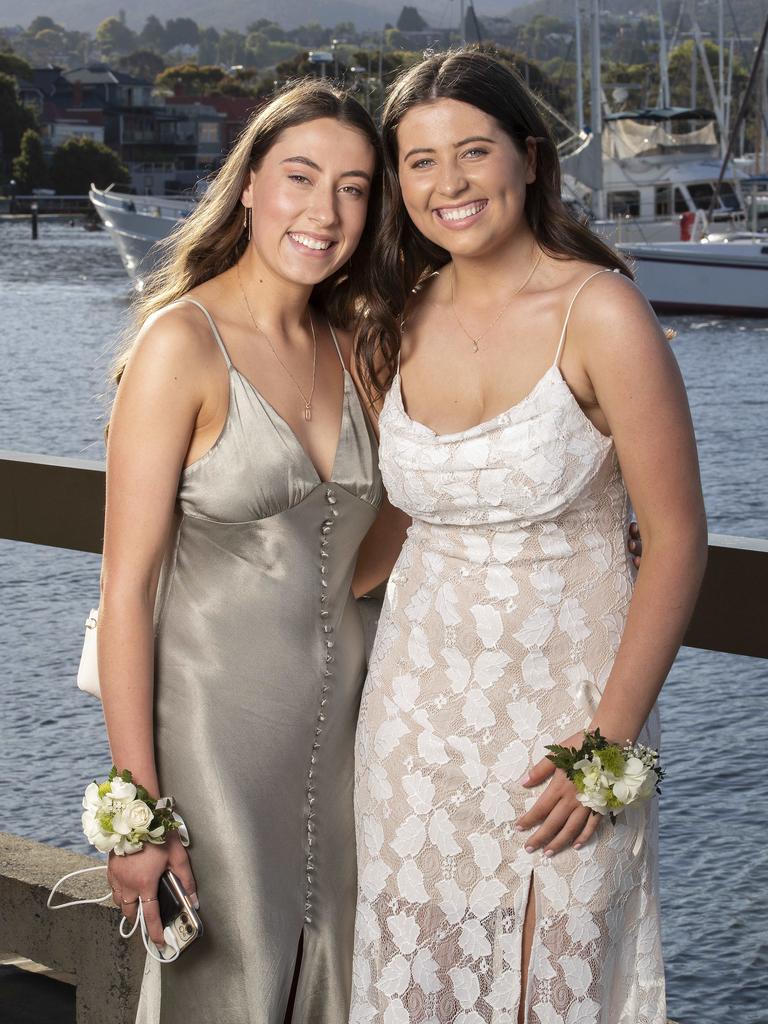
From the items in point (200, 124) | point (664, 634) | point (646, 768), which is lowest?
point (646, 768)

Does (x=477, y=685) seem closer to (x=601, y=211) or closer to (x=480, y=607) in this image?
(x=480, y=607)

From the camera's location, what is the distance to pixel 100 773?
5184 millimetres

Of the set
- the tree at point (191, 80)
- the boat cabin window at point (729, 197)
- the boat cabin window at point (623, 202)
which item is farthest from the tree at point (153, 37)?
the boat cabin window at point (623, 202)

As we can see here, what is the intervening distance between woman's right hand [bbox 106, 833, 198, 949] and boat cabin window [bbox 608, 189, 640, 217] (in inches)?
1369

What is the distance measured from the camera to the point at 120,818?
1767 millimetres

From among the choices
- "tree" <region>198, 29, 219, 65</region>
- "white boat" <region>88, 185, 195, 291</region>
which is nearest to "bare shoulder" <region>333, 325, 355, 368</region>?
"white boat" <region>88, 185, 195, 291</region>

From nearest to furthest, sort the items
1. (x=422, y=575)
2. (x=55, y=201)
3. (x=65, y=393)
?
1. (x=422, y=575)
2. (x=65, y=393)
3. (x=55, y=201)

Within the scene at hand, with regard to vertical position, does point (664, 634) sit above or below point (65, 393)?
above

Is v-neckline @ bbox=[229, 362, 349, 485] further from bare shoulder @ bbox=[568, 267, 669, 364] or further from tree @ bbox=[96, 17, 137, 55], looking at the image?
tree @ bbox=[96, 17, 137, 55]

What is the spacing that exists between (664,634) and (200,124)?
259 feet

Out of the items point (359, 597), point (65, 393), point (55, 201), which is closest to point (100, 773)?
point (359, 597)

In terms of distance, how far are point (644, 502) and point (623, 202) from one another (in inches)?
1381

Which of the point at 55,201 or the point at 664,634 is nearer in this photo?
the point at 664,634

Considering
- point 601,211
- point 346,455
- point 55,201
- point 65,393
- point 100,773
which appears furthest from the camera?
point 55,201
